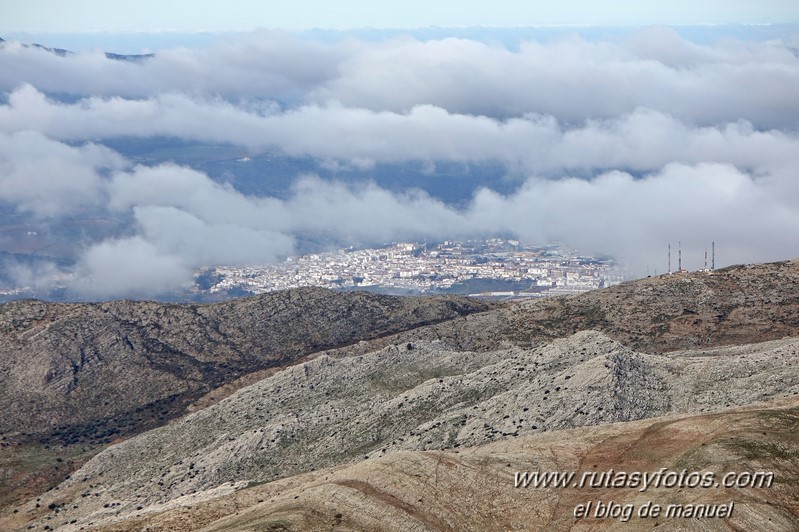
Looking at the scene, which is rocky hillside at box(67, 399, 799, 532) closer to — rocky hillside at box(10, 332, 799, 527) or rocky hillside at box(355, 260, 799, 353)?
rocky hillside at box(10, 332, 799, 527)

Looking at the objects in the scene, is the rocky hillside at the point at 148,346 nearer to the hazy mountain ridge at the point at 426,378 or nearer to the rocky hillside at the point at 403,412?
the hazy mountain ridge at the point at 426,378

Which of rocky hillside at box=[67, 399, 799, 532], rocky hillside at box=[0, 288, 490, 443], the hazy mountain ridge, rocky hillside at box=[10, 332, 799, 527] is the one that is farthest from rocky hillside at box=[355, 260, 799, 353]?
rocky hillside at box=[67, 399, 799, 532]

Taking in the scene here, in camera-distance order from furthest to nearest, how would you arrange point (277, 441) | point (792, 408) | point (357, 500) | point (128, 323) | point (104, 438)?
1. point (128, 323)
2. point (104, 438)
3. point (277, 441)
4. point (792, 408)
5. point (357, 500)

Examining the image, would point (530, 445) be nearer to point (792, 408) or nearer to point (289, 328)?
point (792, 408)

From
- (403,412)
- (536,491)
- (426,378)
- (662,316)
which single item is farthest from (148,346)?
(536,491)

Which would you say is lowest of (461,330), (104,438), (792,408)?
(104,438)

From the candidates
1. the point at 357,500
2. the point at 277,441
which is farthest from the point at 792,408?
the point at 277,441

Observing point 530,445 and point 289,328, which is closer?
point 530,445
